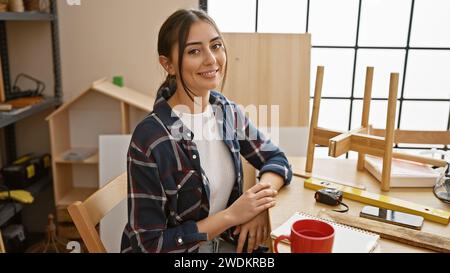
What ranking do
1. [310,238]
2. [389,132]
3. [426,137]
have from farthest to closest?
[426,137] → [389,132] → [310,238]

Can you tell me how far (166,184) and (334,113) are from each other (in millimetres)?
1678

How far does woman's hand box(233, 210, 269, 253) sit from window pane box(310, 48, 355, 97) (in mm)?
1466

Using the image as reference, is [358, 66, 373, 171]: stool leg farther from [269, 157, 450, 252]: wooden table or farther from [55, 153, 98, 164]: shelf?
[55, 153, 98, 164]: shelf

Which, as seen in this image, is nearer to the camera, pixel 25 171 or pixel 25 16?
pixel 25 16

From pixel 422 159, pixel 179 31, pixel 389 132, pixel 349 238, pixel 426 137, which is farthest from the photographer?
pixel 426 137

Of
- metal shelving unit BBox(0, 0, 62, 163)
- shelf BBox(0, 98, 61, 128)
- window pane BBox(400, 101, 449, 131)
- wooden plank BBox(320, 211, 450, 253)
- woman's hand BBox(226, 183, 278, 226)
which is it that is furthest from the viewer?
window pane BBox(400, 101, 449, 131)

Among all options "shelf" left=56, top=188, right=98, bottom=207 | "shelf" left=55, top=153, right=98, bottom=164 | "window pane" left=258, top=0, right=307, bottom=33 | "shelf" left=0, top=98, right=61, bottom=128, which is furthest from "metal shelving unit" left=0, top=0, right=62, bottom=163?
"window pane" left=258, top=0, right=307, bottom=33

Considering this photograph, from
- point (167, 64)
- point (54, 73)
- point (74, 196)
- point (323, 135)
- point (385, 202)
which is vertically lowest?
point (74, 196)

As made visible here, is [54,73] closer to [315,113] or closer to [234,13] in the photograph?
[234,13]

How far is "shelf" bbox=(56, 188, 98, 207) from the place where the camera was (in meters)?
2.27

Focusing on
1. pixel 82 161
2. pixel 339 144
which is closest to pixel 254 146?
Result: pixel 339 144

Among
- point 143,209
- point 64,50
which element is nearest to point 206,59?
point 143,209

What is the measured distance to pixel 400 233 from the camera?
3.21 feet
